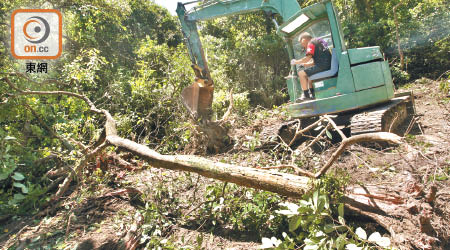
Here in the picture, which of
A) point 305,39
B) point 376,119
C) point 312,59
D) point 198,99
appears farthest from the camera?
point 198,99

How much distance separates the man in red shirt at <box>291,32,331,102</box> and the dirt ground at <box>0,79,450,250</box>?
1.39 metres

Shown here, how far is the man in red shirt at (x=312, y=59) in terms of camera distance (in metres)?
4.36

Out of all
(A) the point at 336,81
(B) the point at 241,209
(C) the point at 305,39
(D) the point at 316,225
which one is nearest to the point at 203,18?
(C) the point at 305,39

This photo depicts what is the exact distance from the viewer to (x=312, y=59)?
4430 millimetres

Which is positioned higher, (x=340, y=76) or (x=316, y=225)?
(x=340, y=76)

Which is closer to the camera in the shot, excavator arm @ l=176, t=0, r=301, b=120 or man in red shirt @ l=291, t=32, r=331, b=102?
man in red shirt @ l=291, t=32, r=331, b=102

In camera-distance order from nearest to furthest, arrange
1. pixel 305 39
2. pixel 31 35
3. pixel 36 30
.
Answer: pixel 305 39
pixel 31 35
pixel 36 30

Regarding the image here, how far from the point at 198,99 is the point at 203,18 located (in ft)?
5.52

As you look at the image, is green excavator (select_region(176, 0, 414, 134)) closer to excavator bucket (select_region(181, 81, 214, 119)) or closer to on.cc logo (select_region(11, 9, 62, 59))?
excavator bucket (select_region(181, 81, 214, 119))

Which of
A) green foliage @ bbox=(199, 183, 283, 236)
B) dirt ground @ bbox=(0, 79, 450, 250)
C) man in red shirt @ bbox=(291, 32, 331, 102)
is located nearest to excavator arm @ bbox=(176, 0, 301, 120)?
man in red shirt @ bbox=(291, 32, 331, 102)

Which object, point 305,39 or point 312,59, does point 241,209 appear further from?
point 305,39

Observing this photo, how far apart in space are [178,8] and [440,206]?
203 inches

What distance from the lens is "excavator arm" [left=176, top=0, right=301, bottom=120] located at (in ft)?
16.5

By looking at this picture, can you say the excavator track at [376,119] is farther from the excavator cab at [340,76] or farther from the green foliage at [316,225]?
the green foliage at [316,225]
